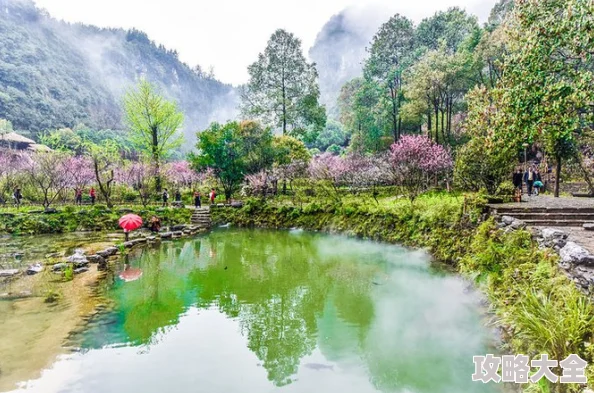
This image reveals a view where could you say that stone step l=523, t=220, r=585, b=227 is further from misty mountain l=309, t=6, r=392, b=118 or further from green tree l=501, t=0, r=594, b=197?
misty mountain l=309, t=6, r=392, b=118

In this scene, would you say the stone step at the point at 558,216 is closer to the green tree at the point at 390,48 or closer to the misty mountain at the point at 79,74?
the green tree at the point at 390,48

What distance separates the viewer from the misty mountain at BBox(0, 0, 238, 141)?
62.0 metres

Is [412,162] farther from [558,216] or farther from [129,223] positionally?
[129,223]

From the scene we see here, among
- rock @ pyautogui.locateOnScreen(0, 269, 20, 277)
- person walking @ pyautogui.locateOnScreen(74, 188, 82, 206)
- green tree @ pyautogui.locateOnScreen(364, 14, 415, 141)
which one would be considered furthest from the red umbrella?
green tree @ pyautogui.locateOnScreen(364, 14, 415, 141)

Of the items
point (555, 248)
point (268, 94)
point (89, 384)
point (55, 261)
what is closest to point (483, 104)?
point (555, 248)

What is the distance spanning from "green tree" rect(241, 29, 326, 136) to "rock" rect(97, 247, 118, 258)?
20084 millimetres

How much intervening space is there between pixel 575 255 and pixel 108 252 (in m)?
14.7

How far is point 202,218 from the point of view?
2314 centimetres

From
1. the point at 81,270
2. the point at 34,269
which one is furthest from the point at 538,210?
the point at 34,269

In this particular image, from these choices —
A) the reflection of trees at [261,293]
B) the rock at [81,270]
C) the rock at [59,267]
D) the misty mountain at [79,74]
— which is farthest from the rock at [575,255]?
the misty mountain at [79,74]

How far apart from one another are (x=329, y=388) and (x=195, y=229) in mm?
16383

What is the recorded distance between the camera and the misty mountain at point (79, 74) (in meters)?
62.0

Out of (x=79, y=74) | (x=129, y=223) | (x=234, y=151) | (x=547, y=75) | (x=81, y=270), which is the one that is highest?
(x=79, y=74)

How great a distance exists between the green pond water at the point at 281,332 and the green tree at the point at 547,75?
4519 mm
